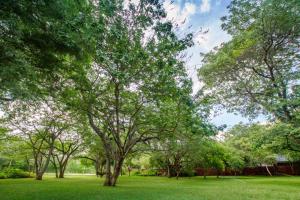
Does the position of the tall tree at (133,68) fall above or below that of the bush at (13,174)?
above

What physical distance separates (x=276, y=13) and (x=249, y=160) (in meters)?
30.9

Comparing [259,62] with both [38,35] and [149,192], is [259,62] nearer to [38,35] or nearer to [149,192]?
[149,192]

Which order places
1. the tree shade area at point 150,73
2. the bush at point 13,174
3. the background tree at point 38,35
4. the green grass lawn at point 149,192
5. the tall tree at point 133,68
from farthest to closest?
1. the bush at point 13,174
2. the green grass lawn at point 149,192
3. the tall tree at point 133,68
4. the tree shade area at point 150,73
5. the background tree at point 38,35

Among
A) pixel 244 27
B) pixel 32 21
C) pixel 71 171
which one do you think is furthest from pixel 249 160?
pixel 71 171

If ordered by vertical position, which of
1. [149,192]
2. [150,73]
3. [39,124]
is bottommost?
[149,192]

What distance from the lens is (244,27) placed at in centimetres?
1492

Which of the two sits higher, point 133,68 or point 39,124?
point 39,124

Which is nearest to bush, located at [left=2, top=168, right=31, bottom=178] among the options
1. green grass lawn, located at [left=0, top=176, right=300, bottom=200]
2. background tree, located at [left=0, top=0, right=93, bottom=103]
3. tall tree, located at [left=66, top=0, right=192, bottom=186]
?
green grass lawn, located at [left=0, top=176, right=300, bottom=200]

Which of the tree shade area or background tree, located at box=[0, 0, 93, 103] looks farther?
the tree shade area

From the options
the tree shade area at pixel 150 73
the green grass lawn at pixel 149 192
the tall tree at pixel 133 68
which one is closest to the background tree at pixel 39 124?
the tree shade area at pixel 150 73

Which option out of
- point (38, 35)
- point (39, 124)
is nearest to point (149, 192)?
point (38, 35)

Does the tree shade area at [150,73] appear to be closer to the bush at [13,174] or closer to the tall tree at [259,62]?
the tall tree at [259,62]

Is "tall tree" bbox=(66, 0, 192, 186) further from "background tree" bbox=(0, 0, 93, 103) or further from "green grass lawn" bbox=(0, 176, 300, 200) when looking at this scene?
"green grass lawn" bbox=(0, 176, 300, 200)

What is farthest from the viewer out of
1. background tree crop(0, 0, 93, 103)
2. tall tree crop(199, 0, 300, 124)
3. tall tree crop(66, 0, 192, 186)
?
tall tree crop(199, 0, 300, 124)
